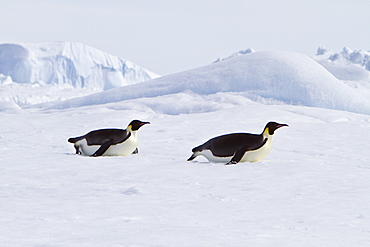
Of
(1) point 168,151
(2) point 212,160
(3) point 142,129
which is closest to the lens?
(2) point 212,160

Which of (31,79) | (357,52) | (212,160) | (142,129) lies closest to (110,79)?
(31,79)

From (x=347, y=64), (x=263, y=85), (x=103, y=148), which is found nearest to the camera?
(x=103, y=148)

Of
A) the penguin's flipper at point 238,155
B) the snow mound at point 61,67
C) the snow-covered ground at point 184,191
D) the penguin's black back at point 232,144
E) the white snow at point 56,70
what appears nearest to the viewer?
the snow-covered ground at point 184,191

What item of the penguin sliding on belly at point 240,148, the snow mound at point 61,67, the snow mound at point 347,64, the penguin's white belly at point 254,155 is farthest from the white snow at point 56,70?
the penguin's white belly at point 254,155

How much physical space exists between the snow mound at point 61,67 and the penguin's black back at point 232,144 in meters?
63.0

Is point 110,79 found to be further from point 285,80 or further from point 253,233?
point 253,233

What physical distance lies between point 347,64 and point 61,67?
40.2 meters

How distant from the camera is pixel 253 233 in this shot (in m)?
2.66

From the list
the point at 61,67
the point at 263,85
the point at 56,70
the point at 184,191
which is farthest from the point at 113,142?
the point at 61,67

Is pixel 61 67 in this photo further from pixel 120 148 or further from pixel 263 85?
pixel 120 148

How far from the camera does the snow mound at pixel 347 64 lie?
4028cm

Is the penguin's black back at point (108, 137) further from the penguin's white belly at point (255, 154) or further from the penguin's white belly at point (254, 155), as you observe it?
the penguin's white belly at point (255, 154)

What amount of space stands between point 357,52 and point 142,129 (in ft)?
146

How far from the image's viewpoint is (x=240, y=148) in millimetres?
5824
